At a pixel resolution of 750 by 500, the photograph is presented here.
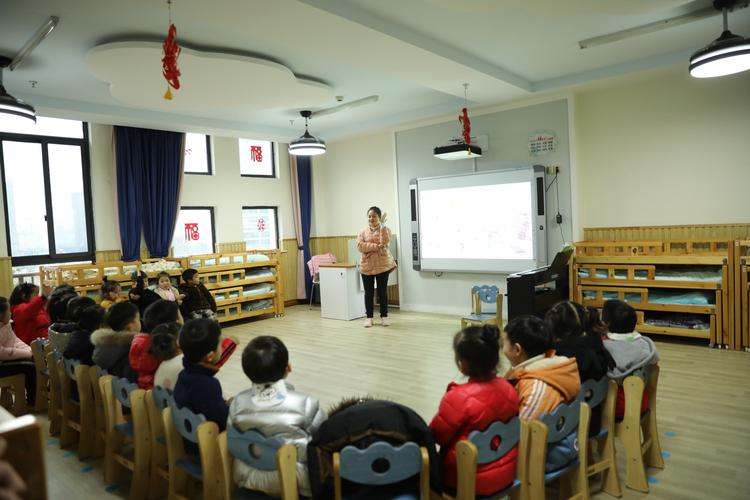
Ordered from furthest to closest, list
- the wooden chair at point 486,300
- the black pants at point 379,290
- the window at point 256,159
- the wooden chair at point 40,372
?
1. the window at point 256,159
2. the black pants at point 379,290
3. the wooden chair at point 486,300
4. the wooden chair at point 40,372

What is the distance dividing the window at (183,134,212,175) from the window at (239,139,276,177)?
55cm

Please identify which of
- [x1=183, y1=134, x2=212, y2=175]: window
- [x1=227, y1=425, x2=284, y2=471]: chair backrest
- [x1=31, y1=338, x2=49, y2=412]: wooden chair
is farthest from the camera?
[x1=183, y1=134, x2=212, y2=175]: window

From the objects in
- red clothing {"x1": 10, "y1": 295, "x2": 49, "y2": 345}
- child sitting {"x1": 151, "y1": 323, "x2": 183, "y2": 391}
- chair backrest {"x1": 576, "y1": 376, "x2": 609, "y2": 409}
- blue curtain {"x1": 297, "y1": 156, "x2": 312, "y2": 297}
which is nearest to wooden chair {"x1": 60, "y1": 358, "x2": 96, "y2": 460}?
child sitting {"x1": 151, "y1": 323, "x2": 183, "y2": 391}

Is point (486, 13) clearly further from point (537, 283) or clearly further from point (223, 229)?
point (223, 229)

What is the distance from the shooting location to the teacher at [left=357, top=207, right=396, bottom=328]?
6.31 m

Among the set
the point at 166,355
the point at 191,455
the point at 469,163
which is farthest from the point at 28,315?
A: the point at 469,163

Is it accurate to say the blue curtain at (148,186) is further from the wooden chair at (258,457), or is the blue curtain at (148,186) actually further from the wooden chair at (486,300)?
the wooden chair at (258,457)

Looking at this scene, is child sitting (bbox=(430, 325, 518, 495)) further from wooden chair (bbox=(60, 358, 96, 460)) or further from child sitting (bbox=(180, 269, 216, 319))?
child sitting (bbox=(180, 269, 216, 319))

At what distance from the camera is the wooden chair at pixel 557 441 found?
1748 mm

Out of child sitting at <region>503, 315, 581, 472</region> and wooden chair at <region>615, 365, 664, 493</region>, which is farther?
wooden chair at <region>615, 365, 664, 493</region>

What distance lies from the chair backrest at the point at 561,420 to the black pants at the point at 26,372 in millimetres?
3637

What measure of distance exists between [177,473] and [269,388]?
0.80 m

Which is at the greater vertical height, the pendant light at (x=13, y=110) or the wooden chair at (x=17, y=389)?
the pendant light at (x=13, y=110)

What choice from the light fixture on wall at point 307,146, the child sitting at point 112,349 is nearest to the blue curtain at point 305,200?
the light fixture on wall at point 307,146
